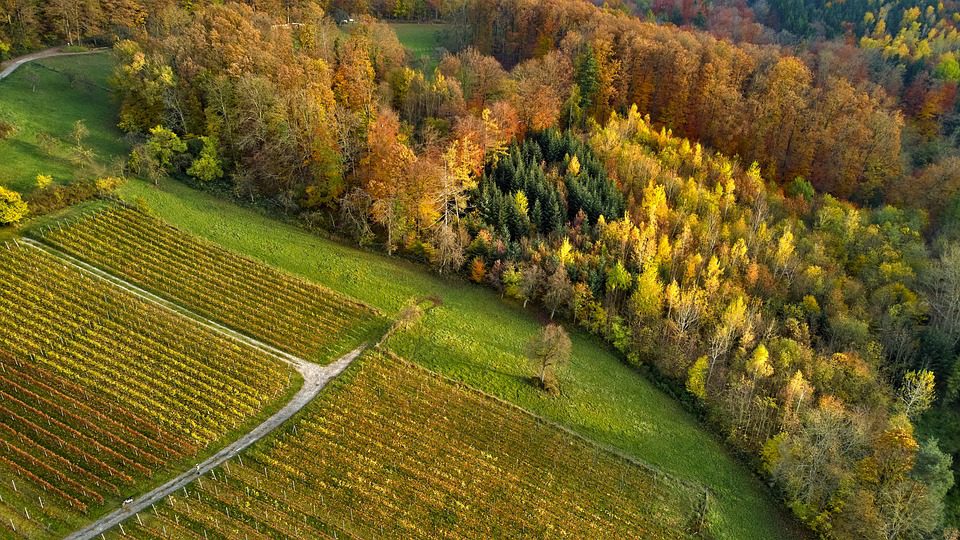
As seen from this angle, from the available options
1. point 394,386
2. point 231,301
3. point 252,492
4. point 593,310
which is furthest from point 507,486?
point 231,301

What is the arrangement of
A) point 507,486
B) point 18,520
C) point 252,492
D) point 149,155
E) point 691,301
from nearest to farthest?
1. point 18,520
2. point 252,492
3. point 507,486
4. point 691,301
5. point 149,155

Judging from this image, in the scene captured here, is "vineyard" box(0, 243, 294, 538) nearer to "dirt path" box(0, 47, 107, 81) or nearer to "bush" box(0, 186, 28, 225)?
"bush" box(0, 186, 28, 225)

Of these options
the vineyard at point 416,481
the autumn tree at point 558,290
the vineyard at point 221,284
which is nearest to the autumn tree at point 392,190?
the vineyard at point 221,284

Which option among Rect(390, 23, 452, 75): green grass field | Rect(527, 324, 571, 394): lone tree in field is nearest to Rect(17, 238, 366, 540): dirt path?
Rect(527, 324, 571, 394): lone tree in field

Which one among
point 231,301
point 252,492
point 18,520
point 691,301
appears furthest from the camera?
point 691,301

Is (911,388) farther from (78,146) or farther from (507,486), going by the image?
(78,146)

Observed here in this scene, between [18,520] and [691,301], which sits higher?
[691,301]

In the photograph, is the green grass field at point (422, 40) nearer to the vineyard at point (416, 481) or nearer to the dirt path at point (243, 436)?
the dirt path at point (243, 436)
